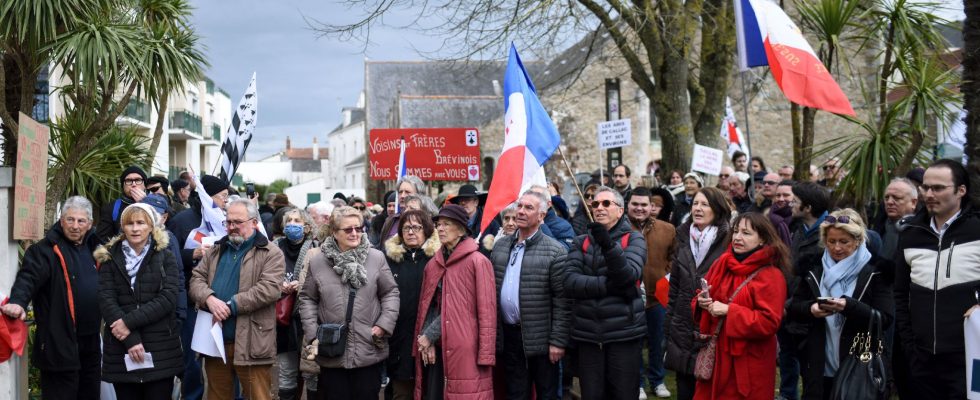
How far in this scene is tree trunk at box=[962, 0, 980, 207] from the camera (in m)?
5.21

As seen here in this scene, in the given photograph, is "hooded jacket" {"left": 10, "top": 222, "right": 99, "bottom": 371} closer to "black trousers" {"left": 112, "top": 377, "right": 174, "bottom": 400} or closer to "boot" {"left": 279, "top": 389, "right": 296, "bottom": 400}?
"black trousers" {"left": 112, "top": 377, "right": 174, "bottom": 400}

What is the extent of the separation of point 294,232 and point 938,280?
467cm

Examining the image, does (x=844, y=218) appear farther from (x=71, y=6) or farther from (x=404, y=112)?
(x=404, y=112)

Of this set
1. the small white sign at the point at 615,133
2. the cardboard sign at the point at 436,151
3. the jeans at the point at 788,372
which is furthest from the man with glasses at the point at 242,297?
the cardboard sign at the point at 436,151

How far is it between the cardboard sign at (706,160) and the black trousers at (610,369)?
21.6 ft

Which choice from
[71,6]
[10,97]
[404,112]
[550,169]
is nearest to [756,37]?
[71,6]

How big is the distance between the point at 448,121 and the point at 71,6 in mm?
37681

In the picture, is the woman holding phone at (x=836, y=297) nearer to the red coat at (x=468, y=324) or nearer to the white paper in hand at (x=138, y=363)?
the red coat at (x=468, y=324)

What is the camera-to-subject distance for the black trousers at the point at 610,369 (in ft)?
20.5

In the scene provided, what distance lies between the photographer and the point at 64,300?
6242 millimetres

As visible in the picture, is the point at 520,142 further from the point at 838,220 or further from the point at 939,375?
the point at 939,375

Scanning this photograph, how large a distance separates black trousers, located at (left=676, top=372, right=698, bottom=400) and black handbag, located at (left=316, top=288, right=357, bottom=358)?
2.35m

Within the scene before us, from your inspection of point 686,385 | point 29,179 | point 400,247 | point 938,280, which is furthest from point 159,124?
point 938,280

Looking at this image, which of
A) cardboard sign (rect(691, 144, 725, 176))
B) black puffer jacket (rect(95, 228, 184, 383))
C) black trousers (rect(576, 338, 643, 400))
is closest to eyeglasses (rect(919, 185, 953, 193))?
black trousers (rect(576, 338, 643, 400))
